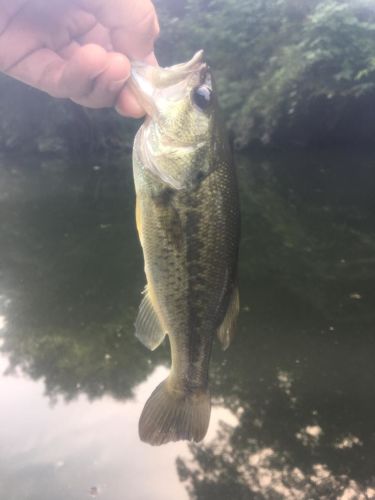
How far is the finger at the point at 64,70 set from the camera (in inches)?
73.2

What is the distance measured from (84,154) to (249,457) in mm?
14638

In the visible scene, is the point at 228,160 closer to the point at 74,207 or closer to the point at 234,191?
the point at 234,191

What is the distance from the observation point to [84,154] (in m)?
17.1

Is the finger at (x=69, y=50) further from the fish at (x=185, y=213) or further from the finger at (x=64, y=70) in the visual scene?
the fish at (x=185, y=213)

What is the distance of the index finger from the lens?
200cm

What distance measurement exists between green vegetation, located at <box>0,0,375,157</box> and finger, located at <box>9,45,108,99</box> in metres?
14.6

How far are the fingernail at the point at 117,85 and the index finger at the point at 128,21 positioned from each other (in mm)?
238

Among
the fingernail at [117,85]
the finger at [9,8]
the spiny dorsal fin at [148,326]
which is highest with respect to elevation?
the finger at [9,8]

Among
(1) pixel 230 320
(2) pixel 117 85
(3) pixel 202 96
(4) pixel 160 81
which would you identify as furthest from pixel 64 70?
(1) pixel 230 320

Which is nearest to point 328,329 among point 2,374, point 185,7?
point 2,374

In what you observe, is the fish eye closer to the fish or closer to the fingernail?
the fish

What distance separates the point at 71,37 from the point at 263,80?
50.7 ft

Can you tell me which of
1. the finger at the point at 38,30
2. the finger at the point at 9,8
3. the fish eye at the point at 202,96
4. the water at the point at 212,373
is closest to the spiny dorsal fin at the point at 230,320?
the fish eye at the point at 202,96

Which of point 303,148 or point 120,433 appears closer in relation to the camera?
point 120,433
